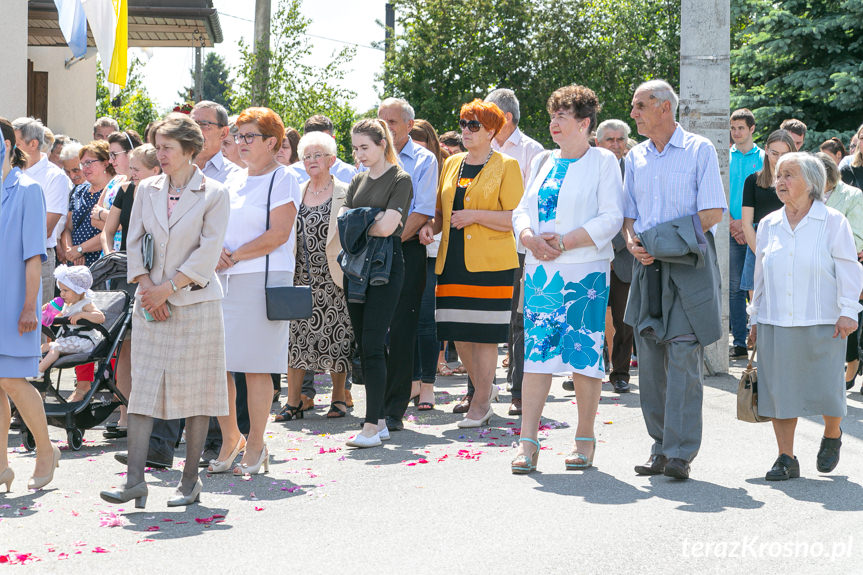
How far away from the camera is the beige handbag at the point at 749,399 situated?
286 inches

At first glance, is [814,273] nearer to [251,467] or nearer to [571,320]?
[571,320]

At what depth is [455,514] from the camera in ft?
20.1

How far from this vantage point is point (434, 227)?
909 cm

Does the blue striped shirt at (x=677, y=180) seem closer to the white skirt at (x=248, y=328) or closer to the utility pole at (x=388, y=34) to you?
the white skirt at (x=248, y=328)

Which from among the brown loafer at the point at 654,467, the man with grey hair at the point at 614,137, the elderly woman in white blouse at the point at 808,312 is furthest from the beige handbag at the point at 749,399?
the man with grey hair at the point at 614,137

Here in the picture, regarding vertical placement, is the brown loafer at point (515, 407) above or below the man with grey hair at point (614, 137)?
below

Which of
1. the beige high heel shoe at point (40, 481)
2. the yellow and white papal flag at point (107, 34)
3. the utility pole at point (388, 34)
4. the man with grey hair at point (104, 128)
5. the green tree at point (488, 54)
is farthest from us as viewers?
the utility pole at point (388, 34)

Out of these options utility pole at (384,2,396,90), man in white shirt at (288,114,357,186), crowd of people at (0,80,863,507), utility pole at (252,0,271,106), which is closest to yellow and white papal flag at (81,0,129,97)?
utility pole at (252,0,271,106)

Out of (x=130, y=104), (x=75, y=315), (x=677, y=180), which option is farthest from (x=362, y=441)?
(x=130, y=104)

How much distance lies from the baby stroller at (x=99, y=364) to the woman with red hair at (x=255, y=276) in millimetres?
1458

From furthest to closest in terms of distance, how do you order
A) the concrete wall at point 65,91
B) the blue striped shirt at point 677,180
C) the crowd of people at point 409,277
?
the concrete wall at point 65,91, the blue striped shirt at point 677,180, the crowd of people at point 409,277

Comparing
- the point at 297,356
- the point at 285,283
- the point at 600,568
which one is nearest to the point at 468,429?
the point at 297,356

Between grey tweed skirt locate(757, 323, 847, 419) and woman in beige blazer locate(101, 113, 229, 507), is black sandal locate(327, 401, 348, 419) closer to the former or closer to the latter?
woman in beige blazer locate(101, 113, 229, 507)

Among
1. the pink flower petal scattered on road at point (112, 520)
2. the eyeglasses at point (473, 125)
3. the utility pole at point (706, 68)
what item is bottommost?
the pink flower petal scattered on road at point (112, 520)
